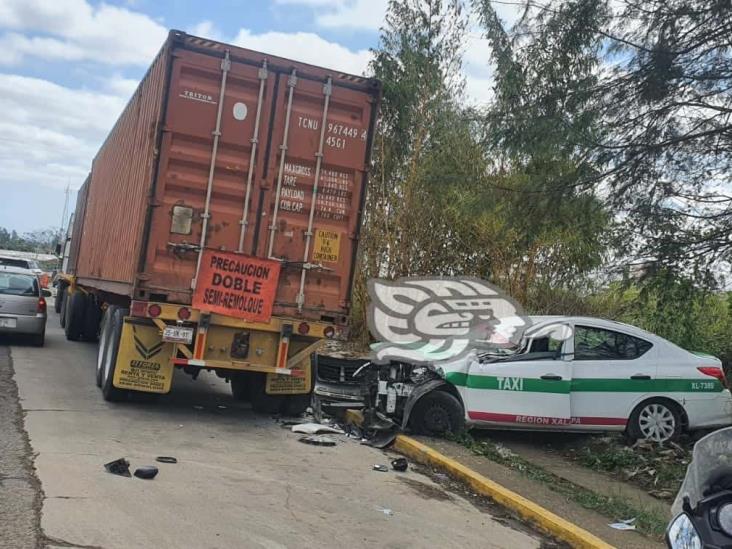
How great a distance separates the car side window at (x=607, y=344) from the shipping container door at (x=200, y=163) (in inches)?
156

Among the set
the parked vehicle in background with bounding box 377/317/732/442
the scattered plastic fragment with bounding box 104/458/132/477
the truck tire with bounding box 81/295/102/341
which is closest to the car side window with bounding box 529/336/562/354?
the parked vehicle in background with bounding box 377/317/732/442

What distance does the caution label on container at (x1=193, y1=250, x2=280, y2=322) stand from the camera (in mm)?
7785

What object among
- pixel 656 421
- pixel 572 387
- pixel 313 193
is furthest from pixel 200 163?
pixel 656 421

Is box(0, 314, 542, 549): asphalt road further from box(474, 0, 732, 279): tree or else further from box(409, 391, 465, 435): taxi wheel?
box(474, 0, 732, 279): tree

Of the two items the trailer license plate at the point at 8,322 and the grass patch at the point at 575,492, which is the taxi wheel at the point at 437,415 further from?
the trailer license plate at the point at 8,322

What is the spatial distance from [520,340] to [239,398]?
3.94 metres

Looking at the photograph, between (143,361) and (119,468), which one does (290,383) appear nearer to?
(143,361)

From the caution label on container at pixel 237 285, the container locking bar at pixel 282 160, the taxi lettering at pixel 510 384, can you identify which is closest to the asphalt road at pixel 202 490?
the caution label on container at pixel 237 285

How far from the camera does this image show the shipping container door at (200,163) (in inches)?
301

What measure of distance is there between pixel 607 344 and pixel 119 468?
558 centimetres

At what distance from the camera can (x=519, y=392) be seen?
8047 millimetres

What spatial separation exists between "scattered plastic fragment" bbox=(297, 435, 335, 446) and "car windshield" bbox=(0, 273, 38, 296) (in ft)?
23.8

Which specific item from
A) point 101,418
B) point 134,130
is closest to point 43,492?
point 101,418

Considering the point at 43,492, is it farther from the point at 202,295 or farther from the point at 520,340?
the point at 520,340
